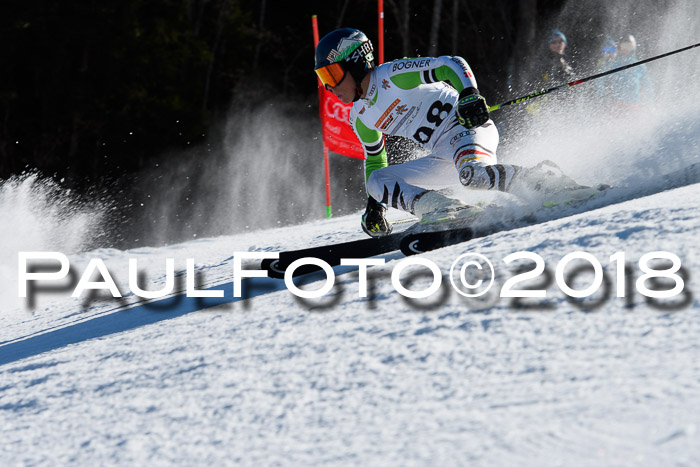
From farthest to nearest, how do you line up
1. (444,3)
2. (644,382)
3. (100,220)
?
(444,3), (100,220), (644,382)

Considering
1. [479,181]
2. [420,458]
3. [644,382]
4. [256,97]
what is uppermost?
[256,97]

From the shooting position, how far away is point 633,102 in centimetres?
748

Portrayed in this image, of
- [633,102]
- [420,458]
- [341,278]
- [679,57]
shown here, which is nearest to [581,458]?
[420,458]

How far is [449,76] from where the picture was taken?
4.27 meters

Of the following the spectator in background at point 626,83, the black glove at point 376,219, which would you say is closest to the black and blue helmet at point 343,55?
the black glove at point 376,219

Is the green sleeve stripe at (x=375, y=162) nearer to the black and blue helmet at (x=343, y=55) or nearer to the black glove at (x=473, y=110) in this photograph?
the black and blue helmet at (x=343, y=55)

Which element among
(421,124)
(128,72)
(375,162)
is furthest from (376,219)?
(128,72)

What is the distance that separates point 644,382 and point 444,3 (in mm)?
17150

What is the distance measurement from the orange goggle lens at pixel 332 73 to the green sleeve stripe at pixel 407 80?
0.92 ft

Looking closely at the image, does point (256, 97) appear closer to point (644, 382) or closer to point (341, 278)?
point (341, 278)

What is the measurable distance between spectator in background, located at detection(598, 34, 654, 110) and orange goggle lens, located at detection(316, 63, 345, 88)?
12.9ft

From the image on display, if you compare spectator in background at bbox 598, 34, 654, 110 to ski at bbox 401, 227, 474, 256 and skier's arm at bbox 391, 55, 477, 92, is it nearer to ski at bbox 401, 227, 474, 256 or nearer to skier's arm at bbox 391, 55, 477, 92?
skier's arm at bbox 391, 55, 477, 92

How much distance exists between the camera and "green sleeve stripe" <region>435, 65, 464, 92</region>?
418 cm

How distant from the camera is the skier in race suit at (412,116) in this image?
13.9 ft
